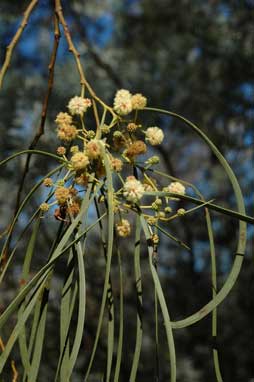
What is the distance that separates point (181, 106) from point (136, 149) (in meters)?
2.19

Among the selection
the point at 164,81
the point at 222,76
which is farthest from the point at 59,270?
the point at 222,76

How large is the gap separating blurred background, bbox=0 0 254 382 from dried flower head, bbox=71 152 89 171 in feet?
5.84

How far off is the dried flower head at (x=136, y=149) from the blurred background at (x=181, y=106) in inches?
68.7

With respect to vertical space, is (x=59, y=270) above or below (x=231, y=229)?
below

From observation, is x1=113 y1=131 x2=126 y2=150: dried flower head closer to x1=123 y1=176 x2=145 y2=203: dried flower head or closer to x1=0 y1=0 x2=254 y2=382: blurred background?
x1=123 y1=176 x2=145 y2=203: dried flower head

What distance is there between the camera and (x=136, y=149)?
1.46ft

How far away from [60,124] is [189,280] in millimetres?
2327

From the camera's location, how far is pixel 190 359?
2.59 metres

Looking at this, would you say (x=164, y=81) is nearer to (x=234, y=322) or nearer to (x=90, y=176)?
(x=234, y=322)

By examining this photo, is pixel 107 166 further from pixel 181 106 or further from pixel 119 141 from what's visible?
pixel 181 106

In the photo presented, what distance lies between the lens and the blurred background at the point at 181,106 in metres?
2.34

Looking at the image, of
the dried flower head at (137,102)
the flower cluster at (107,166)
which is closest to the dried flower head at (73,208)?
the flower cluster at (107,166)

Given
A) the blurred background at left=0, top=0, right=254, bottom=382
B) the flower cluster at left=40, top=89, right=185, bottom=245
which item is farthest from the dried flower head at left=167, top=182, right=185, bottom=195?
the blurred background at left=0, top=0, right=254, bottom=382

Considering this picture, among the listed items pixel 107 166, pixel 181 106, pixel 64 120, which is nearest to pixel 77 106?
pixel 64 120
